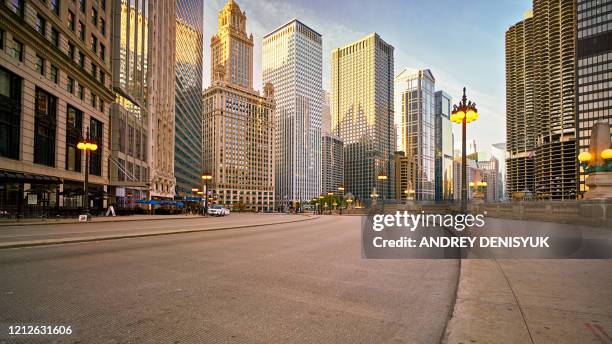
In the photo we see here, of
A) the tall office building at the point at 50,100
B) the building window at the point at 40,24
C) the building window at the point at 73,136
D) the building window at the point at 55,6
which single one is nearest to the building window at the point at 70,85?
the tall office building at the point at 50,100

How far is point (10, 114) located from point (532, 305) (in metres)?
38.2

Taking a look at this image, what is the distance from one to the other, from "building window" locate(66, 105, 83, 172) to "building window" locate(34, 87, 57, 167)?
9.56 ft

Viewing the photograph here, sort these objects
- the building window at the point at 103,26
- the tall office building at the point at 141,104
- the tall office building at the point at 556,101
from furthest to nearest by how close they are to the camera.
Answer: the tall office building at the point at 556,101, the tall office building at the point at 141,104, the building window at the point at 103,26

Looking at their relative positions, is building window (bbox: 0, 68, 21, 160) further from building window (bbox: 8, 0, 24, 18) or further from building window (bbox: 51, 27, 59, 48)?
building window (bbox: 51, 27, 59, 48)

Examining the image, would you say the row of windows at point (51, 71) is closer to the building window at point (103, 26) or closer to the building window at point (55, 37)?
the building window at point (55, 37)

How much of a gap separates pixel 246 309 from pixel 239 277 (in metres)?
2.19

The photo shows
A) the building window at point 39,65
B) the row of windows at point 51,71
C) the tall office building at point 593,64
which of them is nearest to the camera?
the row of windows at point 51,71

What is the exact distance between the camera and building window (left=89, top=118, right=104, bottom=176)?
143 ft

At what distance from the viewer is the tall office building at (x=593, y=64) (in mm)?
126188

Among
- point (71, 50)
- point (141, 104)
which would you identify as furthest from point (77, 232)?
point (141, 104)

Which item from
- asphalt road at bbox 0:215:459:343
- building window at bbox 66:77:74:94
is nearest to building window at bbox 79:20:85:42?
building window at bbox 66:77:74:94

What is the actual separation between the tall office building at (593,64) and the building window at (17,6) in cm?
16549

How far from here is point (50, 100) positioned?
115 ft

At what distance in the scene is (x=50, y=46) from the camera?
33.7 meters
